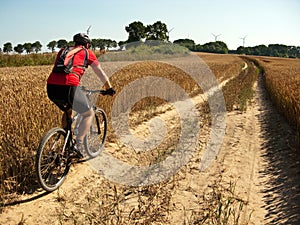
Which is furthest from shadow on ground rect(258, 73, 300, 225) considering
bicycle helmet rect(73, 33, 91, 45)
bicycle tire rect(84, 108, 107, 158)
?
bicycle helmet rect(73, 33, 91, 45)

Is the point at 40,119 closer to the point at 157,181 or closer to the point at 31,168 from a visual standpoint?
the point at 31,168

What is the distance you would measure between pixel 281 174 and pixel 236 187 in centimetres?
109

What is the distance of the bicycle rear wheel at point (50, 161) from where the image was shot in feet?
12.0

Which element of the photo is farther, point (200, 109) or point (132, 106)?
point (200, 109)

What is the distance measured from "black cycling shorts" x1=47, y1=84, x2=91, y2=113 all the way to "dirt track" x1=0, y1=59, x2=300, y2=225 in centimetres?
122

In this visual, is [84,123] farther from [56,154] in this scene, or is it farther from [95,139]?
[95,139]

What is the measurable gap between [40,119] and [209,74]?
1452cm

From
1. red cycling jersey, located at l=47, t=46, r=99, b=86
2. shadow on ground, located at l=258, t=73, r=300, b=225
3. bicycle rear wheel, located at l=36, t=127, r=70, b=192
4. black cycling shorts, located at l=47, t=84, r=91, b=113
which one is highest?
red cycling jersey, located at l=47, t=46, r=99, b=86

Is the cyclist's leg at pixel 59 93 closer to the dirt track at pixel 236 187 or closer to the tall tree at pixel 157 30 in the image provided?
the dirt track at pixel 236 187

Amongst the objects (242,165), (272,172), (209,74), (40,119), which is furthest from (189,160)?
(209,74)

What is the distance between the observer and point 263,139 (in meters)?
6.93

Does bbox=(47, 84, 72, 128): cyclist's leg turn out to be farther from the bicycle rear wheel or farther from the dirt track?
the dirt track

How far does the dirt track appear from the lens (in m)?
3.59

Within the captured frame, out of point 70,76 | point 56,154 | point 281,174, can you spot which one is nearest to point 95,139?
point 56,154
